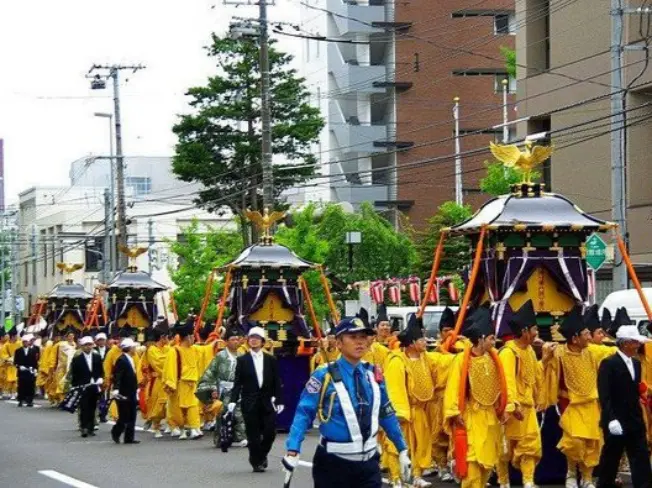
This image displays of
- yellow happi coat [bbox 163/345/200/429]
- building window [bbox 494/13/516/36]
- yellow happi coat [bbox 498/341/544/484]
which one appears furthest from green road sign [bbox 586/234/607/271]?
building window [bbox 494/13/516/36]

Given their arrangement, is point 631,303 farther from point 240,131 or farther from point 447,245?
point 240,131

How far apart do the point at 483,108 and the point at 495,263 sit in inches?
1997

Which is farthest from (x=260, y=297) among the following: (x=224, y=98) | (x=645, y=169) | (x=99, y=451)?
(x=224, y=98)

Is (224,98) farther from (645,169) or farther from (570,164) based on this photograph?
(645,169)

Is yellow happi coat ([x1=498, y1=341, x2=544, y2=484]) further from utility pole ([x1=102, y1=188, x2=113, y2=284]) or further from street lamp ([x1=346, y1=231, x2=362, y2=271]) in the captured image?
utility pole ([x1=102, y1=188, x2=113, y2=284])

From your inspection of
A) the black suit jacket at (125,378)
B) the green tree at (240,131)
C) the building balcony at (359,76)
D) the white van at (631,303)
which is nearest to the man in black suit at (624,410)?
the white van at (631,303)

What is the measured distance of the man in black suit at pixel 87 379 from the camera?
2591 cm

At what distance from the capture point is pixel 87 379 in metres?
26.6

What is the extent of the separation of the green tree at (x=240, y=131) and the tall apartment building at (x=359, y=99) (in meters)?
8.46

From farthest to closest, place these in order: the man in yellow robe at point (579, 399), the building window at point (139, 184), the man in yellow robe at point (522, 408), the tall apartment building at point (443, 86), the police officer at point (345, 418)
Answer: the building window at point (139, 184), the tall apartment building at point (443, 86), the man in yellow robe at point (579, 399), the man in yellow robe at point (522, 408), the police officer at point (345, 418)

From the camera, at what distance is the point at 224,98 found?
2213 inches

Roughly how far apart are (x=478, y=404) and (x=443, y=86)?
52948mm

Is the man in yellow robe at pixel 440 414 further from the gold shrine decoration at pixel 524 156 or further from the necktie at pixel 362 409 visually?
the necktie at pixel 362 409

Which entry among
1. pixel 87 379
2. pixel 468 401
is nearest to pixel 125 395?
pixel 87 379
